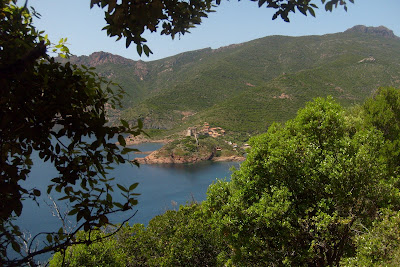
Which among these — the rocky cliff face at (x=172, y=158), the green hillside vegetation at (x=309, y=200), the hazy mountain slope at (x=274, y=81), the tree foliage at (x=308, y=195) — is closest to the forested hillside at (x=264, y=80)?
the hazy mountain slope at (x=274, y=81)

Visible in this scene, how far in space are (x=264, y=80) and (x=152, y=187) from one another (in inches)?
2831

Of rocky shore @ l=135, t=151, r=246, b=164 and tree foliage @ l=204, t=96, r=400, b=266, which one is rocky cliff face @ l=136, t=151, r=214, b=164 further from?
tree foliage @ l=204, t=96, r=400, b=266

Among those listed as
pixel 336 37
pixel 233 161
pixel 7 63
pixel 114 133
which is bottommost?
pixel 233 161

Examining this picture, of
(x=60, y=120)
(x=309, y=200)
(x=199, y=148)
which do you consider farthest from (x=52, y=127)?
(x=199, y=148)

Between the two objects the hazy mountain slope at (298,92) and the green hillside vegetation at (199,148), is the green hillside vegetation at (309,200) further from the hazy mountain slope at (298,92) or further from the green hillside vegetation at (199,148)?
the hazy mountain slope at (298,92)

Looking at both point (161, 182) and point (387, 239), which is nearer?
point (387, 239)

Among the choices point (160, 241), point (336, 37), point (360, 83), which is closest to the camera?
point (160, 241)

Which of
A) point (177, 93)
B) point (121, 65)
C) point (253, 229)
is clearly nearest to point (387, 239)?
point (253, 229)

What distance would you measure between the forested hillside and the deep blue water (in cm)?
1507

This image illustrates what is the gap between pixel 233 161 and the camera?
60156 mm

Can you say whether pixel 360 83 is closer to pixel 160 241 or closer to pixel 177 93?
pixel 177 93

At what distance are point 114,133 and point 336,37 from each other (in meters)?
145

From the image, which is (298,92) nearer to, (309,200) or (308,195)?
(308,195)

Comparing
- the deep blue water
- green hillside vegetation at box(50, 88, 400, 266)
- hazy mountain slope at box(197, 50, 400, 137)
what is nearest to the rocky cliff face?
the deep blue water
